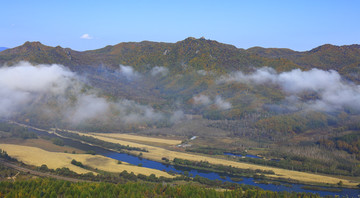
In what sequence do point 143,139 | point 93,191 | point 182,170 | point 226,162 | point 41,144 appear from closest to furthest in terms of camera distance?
point 93,191 → point 182,170 → point 226,162 → point 41,144 → point 143,139

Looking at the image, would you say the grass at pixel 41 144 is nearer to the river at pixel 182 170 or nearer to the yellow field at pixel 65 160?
the yellow field at pixel 65 160

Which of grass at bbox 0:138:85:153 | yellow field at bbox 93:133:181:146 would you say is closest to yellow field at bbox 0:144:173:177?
grass at bbox 0:138:85:153

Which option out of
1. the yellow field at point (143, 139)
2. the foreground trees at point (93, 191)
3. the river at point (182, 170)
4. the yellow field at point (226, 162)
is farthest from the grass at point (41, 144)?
the foreground trees at point (93, 191)

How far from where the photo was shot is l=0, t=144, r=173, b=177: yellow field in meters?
83.6

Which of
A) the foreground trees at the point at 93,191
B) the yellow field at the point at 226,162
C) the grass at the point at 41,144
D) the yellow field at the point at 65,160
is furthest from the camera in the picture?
the grass at the point at 41,144

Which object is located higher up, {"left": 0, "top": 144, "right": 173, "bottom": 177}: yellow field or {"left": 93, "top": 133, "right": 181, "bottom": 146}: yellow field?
{"left": 93, "top": 133, "right": 181, "bottom": 146}: yellow field

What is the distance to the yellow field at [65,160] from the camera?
8356 centimetres

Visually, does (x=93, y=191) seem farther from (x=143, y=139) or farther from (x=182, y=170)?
(x=143, y=139)

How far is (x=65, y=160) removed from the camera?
296 ft

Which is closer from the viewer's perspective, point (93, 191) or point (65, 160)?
point (93, 191)

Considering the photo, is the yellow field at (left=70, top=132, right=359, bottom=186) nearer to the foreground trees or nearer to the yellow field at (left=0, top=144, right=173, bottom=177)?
the yellow field at (left=0, top=144, right=173, bottom=177)

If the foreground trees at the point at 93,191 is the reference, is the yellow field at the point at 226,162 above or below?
above

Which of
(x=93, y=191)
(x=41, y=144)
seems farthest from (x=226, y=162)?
(x=41, y=144)

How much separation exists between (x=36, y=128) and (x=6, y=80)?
52.1 meters
